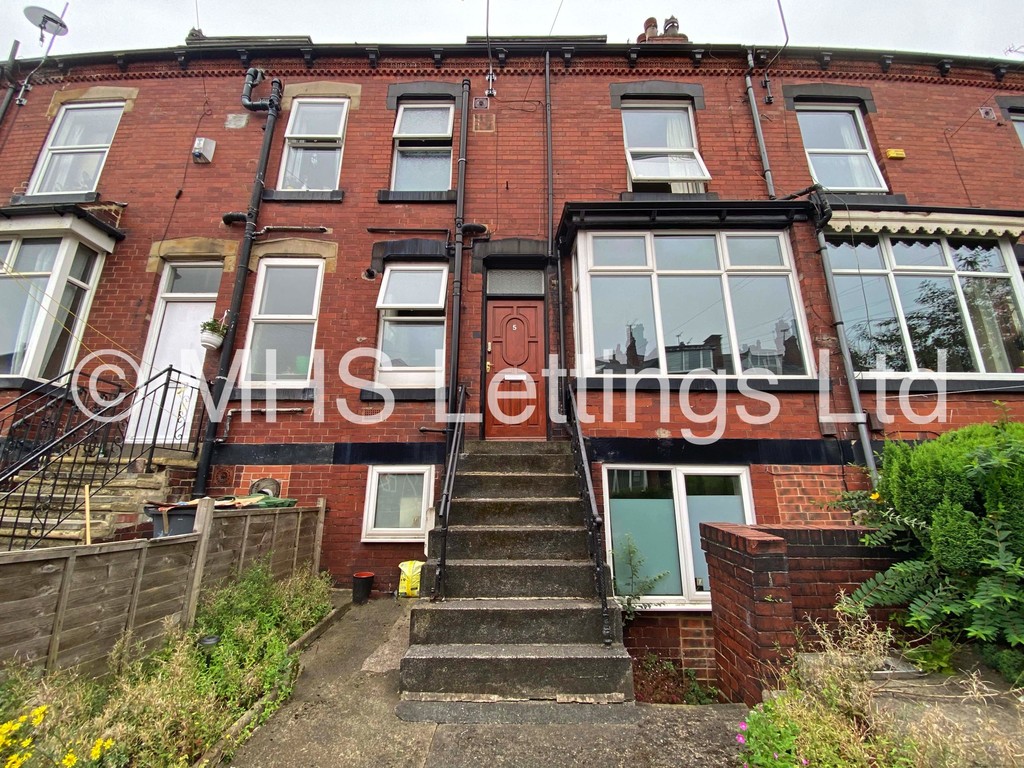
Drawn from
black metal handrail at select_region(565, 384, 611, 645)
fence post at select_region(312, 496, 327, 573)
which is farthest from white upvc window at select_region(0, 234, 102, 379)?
black metal handrail at select_region(565, 384, 611, 645)

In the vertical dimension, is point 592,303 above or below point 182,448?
above

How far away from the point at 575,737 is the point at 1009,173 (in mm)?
10846

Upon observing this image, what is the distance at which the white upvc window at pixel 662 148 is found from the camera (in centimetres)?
686

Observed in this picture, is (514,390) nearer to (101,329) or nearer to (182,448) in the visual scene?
(182,448)

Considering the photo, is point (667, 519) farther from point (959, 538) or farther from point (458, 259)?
point (458, 259)

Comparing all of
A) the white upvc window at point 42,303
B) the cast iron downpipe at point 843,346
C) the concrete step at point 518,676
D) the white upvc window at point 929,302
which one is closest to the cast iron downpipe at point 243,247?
the white upvc window at point 42,303

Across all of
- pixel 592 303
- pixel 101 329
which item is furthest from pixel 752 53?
pixel 101 329

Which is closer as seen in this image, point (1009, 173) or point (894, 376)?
point (894, 376)

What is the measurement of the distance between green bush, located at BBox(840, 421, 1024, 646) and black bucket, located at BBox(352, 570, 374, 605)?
4.71m

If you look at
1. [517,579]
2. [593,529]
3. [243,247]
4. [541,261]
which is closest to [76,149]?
[243,247]

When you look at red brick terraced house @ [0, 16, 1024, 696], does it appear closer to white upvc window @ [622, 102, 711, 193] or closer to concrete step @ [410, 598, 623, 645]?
white upvc window @ [622, 102, 711, 193]

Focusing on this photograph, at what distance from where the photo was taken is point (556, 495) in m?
4.54

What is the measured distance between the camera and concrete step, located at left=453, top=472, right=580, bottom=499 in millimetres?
4555

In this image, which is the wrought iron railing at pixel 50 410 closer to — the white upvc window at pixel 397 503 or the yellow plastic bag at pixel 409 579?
the white upvc window at pixel 397 503
